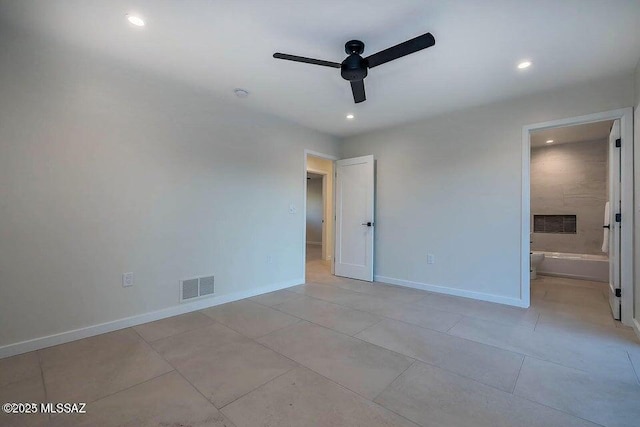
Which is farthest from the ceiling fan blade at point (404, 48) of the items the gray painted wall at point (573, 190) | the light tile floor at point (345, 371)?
the gray painted wall at point (573, 190)

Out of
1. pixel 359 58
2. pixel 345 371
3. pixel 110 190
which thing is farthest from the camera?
pixel 110 190

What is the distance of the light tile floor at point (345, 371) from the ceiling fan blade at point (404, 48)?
226cm

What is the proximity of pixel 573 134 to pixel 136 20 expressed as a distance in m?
6.58

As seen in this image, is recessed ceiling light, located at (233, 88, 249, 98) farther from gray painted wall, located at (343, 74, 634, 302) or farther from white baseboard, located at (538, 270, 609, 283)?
white baseboard, located at (538, 270, 609, 283)

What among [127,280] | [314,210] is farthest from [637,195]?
[314,210]

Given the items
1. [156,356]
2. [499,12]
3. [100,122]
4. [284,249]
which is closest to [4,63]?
[100,122]

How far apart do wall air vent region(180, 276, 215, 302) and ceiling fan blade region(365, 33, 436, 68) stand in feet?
9.39

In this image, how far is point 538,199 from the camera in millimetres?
5852

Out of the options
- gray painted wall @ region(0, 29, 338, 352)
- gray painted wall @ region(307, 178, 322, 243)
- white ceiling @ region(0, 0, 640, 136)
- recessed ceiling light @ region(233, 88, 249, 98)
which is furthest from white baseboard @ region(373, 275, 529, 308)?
gray painted wall @ region(307, 178, 322, 243)

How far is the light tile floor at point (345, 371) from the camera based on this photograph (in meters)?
1.52

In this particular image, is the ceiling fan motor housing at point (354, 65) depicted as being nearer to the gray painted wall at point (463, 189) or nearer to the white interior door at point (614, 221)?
the gray painted wall at point (463, 189)

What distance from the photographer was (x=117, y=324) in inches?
103

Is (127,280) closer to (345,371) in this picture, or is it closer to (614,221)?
(345,371)

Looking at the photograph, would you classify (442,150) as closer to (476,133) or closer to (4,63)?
(476,133)
